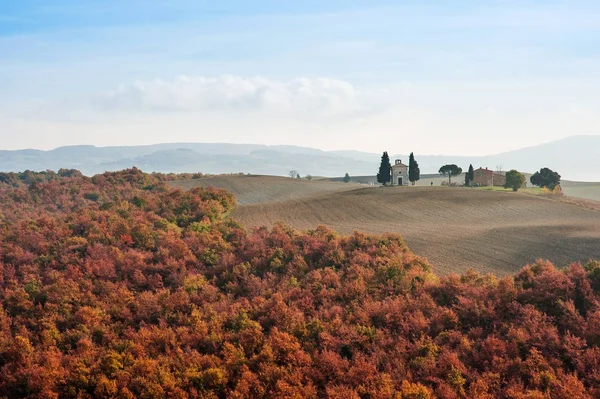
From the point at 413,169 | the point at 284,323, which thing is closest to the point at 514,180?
the point at 413,169

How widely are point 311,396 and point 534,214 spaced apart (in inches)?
2132

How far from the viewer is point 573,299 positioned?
81.3 ft

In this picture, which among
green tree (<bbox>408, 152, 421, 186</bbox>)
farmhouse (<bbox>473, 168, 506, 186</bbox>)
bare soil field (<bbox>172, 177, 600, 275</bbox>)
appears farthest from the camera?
farmhouse (<bbox>473, 168, 506, 186</bbox>)

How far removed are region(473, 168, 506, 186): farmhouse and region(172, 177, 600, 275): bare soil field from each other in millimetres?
21818

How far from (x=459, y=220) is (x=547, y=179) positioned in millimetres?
54481

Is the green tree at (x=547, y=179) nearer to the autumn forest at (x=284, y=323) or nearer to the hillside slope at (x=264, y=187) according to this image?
the hillside slope at (x=264, y=187)

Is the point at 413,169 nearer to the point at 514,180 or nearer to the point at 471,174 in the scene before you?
the point at 471,174

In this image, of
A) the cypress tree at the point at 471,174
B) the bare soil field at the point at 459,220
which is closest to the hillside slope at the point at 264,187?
the bare soil field at the point at 459,220

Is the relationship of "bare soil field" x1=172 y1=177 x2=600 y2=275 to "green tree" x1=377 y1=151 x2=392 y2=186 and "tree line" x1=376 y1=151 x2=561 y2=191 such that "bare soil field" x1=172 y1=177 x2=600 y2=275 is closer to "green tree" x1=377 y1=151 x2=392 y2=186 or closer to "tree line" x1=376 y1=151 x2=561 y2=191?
"green tree" x1=377 y1=151 x2=392 y2=186

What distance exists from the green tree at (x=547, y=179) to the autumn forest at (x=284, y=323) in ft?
259

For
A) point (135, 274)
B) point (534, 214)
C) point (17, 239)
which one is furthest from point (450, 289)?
point (534, 214)

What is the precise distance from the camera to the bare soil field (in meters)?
41.4

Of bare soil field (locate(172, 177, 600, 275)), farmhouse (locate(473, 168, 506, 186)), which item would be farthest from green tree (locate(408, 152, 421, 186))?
bare soil field (locate(172, 177, 600, 275))

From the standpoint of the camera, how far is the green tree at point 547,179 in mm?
104244
